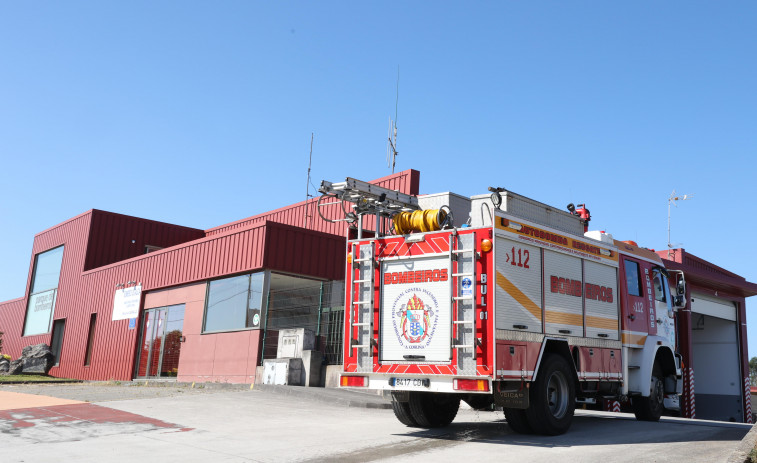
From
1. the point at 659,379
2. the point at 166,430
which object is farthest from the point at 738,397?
the point at 166,430

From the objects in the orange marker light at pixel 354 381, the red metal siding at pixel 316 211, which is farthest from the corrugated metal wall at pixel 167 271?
the orange marker light at pixel 354 381

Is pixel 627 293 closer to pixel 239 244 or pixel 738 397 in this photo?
pixel 239 244

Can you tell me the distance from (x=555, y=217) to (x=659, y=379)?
167 inches

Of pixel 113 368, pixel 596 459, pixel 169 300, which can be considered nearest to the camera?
pixel 596 459

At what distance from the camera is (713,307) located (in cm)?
2938

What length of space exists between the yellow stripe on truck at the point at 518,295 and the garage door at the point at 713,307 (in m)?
20.9

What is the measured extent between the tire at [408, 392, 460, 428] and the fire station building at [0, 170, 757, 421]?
332 inches

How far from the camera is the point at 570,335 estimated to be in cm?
1018

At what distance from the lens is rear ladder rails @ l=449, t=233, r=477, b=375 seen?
895cm

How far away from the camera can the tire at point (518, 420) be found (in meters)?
9.38

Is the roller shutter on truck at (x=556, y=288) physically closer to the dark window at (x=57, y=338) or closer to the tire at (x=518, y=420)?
the tire at (x=518, y=420)

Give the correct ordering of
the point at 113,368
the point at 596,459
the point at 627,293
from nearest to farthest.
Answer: the point at 596,459, the point at 627,293, the point at 113,368

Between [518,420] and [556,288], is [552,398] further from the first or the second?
[556,288]

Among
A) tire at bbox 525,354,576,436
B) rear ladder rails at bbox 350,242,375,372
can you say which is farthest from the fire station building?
tire at bbox 525,354,576,436
